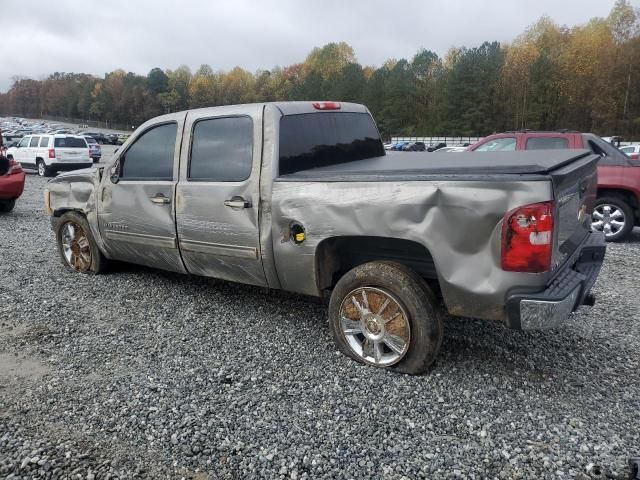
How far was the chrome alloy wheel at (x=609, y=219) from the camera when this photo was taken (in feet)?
26.1

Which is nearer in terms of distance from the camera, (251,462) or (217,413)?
(251,462)

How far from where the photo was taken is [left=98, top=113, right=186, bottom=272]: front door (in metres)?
4.60

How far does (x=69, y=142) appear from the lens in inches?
824

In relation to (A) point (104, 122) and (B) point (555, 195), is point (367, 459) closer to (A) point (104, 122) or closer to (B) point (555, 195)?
(B) point (555, 195)

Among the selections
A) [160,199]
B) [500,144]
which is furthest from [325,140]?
[500,144]

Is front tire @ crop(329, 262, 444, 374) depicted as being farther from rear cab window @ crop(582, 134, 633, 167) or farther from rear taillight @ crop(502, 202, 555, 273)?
rear cab window @ crop(582, 134, 633, 167)

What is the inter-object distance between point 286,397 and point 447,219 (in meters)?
1.49

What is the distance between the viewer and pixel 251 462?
2.65 metres

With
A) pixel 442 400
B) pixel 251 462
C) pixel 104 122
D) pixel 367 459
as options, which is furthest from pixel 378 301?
pixel 104 122

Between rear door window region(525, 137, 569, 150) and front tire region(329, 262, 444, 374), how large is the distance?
5.78 metres

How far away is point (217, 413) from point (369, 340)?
1.16 metres

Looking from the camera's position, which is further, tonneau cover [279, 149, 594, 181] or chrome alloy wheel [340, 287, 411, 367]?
chrome alloy wheel [340, 287, 411, 367]

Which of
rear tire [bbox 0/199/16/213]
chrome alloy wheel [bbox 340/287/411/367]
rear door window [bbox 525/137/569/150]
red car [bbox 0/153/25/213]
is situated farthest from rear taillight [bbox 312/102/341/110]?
rear tire [bbox 0/199/16/213]

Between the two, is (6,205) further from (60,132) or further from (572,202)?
(60,132)
